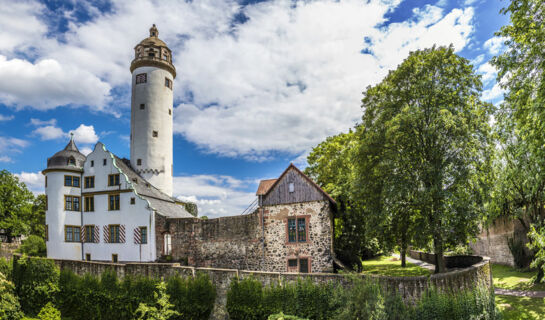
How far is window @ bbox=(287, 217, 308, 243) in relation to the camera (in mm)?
22859

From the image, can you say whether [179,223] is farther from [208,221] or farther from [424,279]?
[424,279]

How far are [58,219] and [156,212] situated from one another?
924cm

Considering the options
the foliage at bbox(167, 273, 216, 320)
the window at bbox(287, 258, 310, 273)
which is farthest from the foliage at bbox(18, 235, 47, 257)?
the window at bbox(287, 258, 310, 273)

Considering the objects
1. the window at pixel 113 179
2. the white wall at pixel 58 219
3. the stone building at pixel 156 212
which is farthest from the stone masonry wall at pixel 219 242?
the white wall at pixel 58 219

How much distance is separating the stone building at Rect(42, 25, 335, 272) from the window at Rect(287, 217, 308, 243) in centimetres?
7

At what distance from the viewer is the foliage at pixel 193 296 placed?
18375mm

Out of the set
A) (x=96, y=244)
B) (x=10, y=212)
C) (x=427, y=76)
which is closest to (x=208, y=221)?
(x=96, y=244)

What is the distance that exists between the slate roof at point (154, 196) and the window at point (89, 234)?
16.6 ft

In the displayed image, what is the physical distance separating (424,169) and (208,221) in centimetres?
1501

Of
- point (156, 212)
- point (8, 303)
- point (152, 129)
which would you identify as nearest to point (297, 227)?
point (156, 212)

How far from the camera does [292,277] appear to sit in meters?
17.4

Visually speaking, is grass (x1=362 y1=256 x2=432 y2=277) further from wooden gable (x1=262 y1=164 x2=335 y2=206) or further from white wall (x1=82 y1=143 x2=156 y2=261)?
white wall (x1=82 y1=143 x2=156 y2=261)

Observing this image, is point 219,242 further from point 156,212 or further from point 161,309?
point 161,309

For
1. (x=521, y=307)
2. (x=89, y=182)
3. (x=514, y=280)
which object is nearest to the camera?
(x=521, y=307)
